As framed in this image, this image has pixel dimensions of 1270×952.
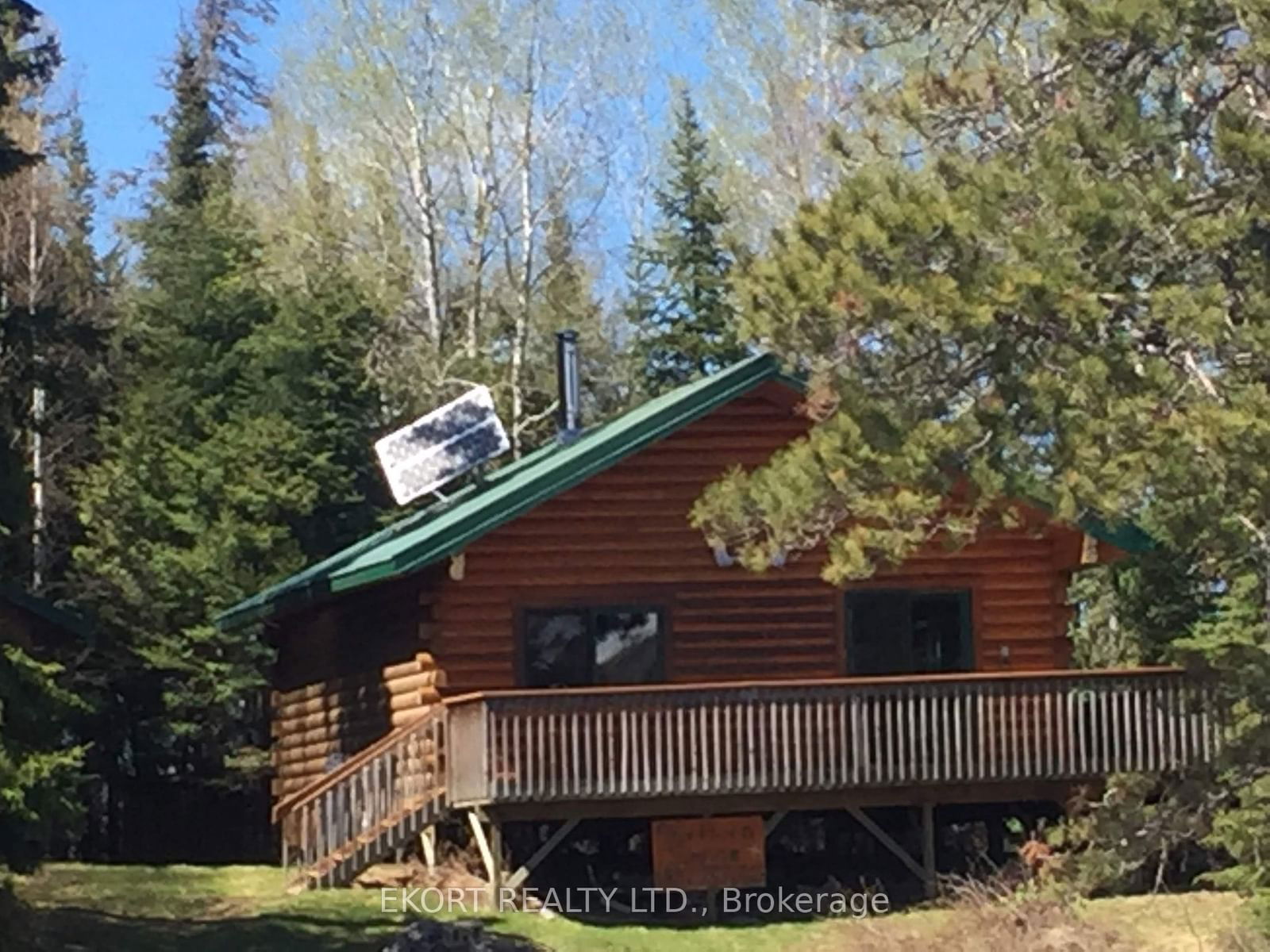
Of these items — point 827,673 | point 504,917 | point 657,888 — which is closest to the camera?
point 504,917

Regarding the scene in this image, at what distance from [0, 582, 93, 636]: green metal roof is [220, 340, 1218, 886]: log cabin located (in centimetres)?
256

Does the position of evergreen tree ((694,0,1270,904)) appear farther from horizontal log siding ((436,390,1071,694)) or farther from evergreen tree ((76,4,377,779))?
evergreen tree ((76,4,377,779))

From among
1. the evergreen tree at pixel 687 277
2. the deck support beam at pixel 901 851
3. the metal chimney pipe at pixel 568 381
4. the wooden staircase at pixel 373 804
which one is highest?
the evergreen tree at pixel 687 277

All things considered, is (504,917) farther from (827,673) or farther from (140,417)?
(140,417)

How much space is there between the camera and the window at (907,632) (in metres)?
26.9

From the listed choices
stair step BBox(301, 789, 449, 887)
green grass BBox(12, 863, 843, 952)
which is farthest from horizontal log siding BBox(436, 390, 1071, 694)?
green grass BBox(12, 863, 843, 952)

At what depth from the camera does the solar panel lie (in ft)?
94.1

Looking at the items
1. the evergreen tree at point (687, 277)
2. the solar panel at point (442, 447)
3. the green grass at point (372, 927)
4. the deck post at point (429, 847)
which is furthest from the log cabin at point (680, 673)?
the evergreen tree at point (687, 277)

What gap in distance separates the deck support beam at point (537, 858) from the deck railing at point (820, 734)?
921 millimetres

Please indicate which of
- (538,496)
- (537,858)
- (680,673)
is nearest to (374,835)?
(537,858)

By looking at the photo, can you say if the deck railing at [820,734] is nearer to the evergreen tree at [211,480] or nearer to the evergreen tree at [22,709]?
the evergreen tree at [22,709]

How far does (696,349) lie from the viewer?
44.4 meters

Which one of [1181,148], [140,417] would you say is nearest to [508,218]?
[140,417]

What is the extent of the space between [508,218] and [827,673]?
2011cm
